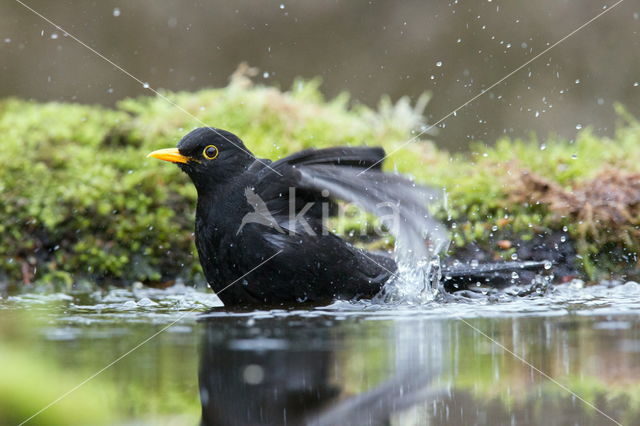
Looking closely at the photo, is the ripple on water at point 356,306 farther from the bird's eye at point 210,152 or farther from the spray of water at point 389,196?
→ the bird's eye at point 210,152

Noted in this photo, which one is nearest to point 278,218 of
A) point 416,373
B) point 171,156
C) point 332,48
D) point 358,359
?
point 171,156

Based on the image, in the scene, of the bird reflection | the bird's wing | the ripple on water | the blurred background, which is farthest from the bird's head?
the blurred background

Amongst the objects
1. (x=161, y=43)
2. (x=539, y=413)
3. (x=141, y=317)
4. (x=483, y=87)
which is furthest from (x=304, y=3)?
(x=539, y=413)

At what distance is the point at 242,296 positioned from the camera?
4840 mm

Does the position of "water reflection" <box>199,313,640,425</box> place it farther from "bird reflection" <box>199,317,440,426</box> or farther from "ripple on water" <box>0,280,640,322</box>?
"ripple on water" <box>0,280,640,322</box>

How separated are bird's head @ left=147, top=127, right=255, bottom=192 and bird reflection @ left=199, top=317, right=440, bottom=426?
144 centimetres

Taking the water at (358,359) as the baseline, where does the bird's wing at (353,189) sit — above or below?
above

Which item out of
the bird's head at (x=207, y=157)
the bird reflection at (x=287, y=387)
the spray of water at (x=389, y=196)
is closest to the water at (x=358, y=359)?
the bird reflection at (x=287, y=387)

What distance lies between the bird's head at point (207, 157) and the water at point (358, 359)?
0.80 meters

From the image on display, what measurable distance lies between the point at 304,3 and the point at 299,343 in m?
9.86

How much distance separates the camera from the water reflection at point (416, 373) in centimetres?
265

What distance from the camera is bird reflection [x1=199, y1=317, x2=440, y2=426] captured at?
2668mm

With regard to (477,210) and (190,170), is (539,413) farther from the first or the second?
(477,210)

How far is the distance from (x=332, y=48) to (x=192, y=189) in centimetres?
664
